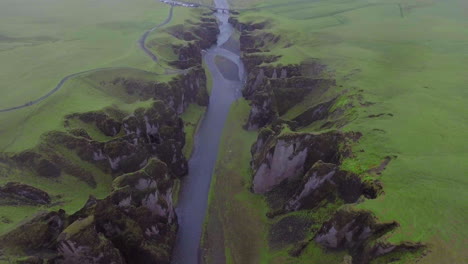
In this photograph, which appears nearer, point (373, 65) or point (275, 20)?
point (373, 65)

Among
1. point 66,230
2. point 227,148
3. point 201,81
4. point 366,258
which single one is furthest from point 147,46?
point 366,258

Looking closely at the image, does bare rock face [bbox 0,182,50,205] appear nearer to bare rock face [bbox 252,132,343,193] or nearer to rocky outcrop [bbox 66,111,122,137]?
rocky outcrop [bbox 66,111,122,137]

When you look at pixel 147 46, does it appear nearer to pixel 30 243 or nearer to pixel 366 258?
pixel 30 243

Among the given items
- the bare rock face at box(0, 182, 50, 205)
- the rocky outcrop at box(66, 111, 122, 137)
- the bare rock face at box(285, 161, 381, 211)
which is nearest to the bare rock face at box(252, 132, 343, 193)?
the bare rock face at box(285, 161, 381, 211)

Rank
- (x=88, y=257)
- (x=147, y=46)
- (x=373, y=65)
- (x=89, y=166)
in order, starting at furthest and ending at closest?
(x=147, y=46)
(x=373, y=65)
(x=89, y=166)
(x=88, y=257)

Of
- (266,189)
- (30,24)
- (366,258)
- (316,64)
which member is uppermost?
(30,24)

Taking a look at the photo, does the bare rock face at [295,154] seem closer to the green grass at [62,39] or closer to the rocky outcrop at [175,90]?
the rocky outcrop at [175,90]

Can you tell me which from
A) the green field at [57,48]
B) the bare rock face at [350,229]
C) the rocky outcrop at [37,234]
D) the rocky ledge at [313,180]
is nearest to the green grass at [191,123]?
the rocky ledge at [313,180]
